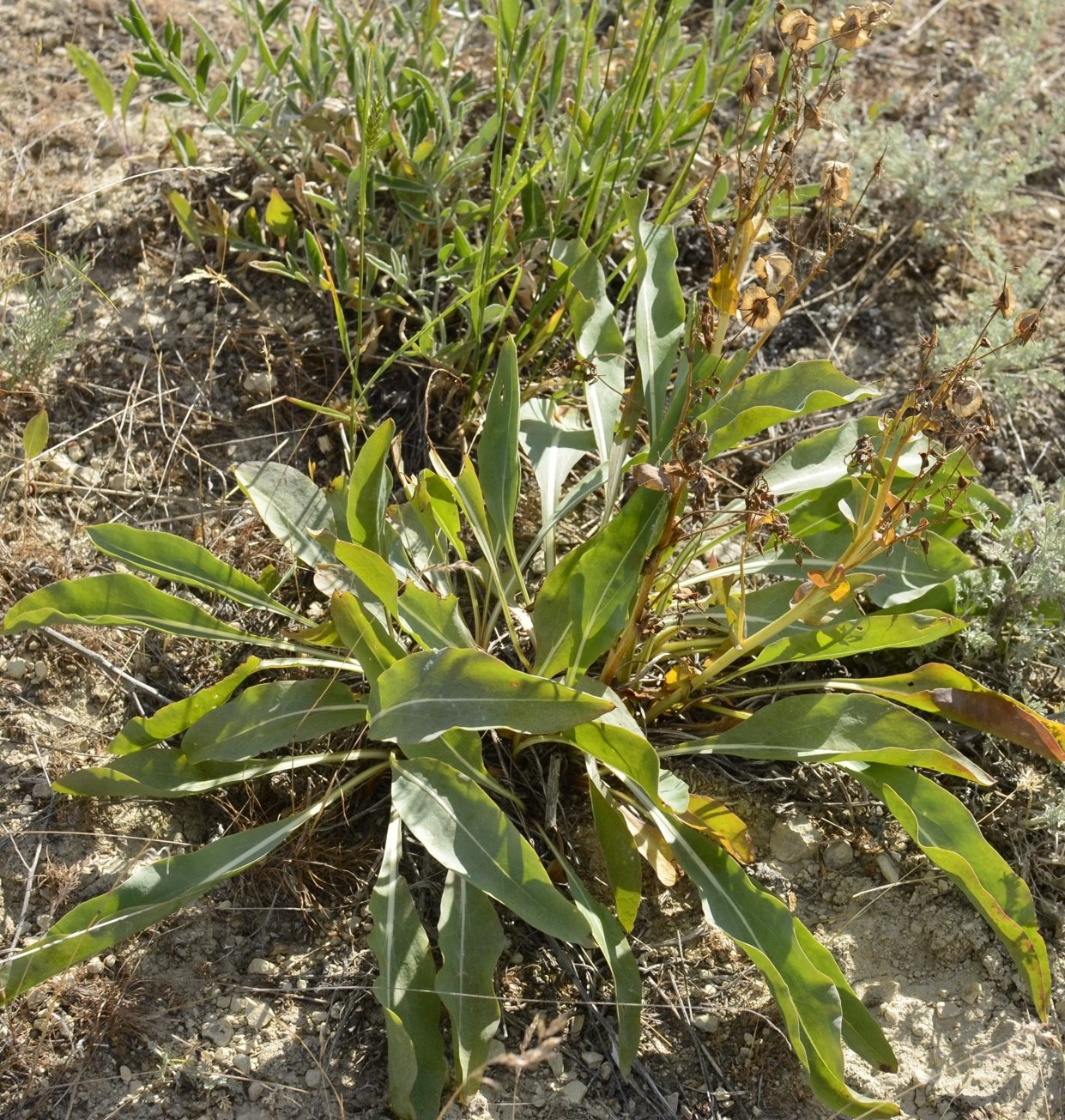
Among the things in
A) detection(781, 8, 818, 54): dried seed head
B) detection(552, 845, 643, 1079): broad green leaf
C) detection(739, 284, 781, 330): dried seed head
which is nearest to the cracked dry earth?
detection(552, 845, 643, 1079): broad green leaf

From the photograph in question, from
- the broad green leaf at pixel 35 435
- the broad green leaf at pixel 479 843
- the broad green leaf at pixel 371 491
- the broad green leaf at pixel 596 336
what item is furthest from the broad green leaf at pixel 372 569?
the broad green leaf at pixel 35 435

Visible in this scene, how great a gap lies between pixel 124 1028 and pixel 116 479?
121 centimetres

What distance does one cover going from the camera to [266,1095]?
1845mm

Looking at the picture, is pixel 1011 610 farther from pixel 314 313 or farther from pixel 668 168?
pixel 314 313

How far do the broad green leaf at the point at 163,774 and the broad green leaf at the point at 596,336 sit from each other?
0.86 metres

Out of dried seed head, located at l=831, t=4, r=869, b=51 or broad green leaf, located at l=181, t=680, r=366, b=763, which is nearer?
dried seed head, located at l=831, t=4, r=869, b=51

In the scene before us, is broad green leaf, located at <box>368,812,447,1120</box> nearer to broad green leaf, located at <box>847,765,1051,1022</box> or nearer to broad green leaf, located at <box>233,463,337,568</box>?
broad green leaf, located at <box>233,463,337,568</box>

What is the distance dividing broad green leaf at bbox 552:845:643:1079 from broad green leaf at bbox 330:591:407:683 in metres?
0.49

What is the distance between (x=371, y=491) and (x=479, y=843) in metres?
0.70

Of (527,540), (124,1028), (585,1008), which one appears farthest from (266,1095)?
(527,540)

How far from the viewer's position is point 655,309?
246 centimetres

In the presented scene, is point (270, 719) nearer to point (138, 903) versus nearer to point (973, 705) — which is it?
point (138, 903)

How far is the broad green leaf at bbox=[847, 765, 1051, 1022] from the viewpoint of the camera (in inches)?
74.5

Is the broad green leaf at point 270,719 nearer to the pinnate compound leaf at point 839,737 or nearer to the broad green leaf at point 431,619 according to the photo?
the broad green leaf at point 431,619
